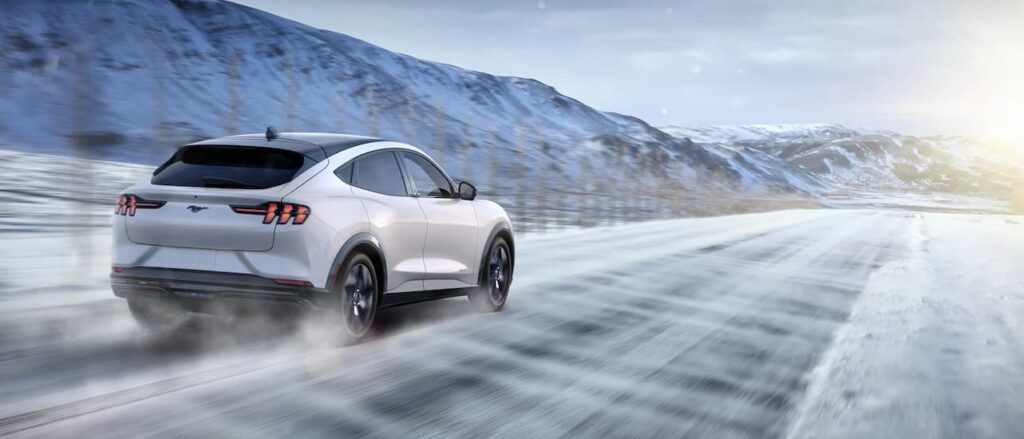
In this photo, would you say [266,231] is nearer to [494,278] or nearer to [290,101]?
[494,278]

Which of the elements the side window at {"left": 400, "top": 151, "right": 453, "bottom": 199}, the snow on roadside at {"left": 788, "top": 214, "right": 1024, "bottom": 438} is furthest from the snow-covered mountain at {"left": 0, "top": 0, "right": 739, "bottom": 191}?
the side window at {"left": 400, "top": 151, "right": 453, "bottom": 199}

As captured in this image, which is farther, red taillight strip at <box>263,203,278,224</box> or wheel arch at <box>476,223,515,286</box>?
wheel arch at <box>476,223,515,286</box>

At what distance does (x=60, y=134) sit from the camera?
242 ft

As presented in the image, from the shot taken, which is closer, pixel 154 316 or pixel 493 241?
pixel 154 316

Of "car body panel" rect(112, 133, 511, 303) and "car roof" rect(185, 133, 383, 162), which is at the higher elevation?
"car roof" rect(185, 133, 383, 162)

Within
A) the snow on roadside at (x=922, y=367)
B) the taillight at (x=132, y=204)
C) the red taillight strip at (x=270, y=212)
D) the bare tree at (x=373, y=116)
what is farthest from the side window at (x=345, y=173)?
the bare tree at (x=373, y=116)

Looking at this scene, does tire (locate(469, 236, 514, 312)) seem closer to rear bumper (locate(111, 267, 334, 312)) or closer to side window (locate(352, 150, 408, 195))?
side window (locate(352, 150, 408, 195))

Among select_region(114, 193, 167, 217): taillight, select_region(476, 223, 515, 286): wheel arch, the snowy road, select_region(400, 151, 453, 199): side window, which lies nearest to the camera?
the snowy road

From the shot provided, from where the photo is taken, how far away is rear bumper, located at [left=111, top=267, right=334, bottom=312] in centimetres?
609

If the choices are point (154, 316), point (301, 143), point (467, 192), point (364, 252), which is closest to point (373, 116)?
point (467, 192)

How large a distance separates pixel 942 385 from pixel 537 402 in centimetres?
292

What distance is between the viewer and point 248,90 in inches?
4555

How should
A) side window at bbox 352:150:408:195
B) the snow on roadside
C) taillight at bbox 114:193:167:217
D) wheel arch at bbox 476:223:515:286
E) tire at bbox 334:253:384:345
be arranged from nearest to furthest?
the snow on roadside, taillight at bbox 114:193:167:217, tire at bbox 334:253:384:345, side window at bbox 352:150:408:195, wheel arch at bbox 476:223:515:286

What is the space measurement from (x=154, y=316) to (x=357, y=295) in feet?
4.87
